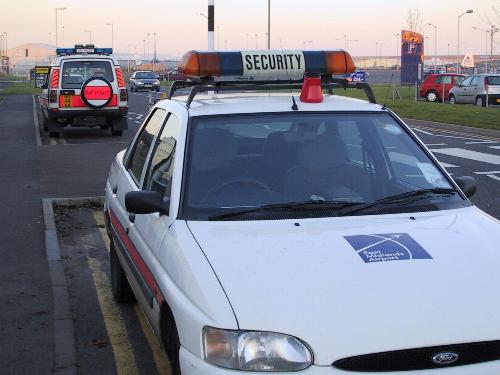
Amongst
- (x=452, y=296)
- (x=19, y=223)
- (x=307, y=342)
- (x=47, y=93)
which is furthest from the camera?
(x=47, y=93)

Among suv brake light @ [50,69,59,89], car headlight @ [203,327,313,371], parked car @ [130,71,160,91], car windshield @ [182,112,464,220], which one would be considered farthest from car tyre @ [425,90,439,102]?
car headlight @ [203,327,313,371]

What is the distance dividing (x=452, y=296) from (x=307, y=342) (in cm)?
65

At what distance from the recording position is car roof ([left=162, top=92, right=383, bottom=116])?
173 inches

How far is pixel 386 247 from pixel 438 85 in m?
34.1

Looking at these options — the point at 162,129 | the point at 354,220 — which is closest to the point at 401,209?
the point at 354,220

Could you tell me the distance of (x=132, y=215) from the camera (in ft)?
15.7

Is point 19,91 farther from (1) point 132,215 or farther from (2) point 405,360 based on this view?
(2) point 405,360

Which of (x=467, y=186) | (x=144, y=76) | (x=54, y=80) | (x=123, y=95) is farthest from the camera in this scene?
(x=144, y=76)

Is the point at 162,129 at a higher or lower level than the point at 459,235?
higher

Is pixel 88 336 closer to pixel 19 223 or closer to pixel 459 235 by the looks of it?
pixel 459 235

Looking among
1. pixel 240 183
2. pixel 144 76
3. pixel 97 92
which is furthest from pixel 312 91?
pixel 144 76

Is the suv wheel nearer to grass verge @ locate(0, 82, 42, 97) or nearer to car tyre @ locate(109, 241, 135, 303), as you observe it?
grass verge @ locate(0, 82, 42, 97)

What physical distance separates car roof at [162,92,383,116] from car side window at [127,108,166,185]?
0.31 meters

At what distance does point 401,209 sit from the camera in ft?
13.0
